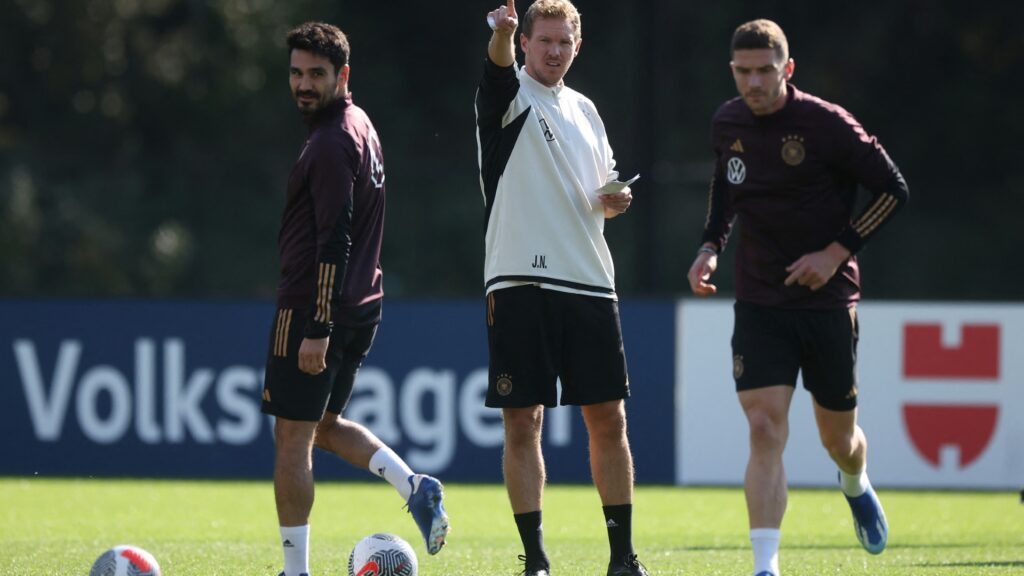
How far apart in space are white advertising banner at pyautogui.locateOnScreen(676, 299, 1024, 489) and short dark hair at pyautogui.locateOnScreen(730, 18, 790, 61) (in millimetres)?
6407

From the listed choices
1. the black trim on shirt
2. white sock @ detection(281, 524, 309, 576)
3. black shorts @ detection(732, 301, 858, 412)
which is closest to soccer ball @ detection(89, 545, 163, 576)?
white sock @ detection(281, 524, 309, 576)

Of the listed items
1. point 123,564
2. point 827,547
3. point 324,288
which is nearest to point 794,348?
point 324,288

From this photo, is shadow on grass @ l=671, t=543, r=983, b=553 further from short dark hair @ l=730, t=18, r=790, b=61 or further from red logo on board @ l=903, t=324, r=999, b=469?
red logo on board @ l=903, t=324, r=999, b=469

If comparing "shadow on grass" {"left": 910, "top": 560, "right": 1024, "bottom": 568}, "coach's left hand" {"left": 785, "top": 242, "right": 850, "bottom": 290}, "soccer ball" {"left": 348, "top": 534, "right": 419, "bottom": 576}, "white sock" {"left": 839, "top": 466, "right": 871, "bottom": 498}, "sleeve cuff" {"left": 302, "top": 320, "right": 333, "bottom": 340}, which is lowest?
"shadow on grass" {"left": 910, "top": 560, "right": 1024, "bottom": 568}

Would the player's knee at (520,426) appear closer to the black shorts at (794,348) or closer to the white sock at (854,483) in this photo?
the black shorts at (794,348)

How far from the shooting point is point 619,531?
6.81 metres

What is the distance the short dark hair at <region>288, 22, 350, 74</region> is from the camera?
6.55 meters

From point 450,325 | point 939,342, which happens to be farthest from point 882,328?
point 450,325

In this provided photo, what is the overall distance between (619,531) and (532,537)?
1.19 feet

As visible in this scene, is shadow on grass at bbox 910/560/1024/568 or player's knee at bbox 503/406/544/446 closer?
player's knee at bbox 503/406/544/446

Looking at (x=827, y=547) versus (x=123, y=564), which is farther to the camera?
(x=827, y=547)

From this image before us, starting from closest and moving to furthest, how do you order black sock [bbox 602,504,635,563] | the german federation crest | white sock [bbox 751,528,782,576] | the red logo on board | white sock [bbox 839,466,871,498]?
white sock [bbox 751,528,782,576]
the german federation crest
black sock [bbox 602,504,635,563]
white sock [bbox 839,466,871,498]
the red logo on board

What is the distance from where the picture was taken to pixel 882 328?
41.5ft

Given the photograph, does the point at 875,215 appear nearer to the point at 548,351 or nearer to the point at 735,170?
the point at 735,170
